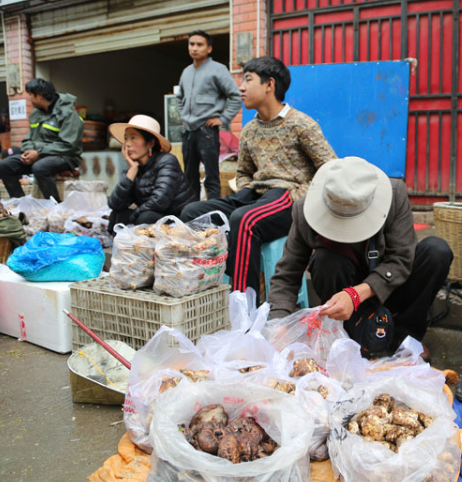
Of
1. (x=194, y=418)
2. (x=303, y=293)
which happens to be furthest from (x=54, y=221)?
(x=194, y=418)

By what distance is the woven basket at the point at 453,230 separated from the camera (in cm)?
304

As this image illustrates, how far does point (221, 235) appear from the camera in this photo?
8.43 feet

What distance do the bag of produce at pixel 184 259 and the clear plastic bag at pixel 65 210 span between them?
2.87 meters

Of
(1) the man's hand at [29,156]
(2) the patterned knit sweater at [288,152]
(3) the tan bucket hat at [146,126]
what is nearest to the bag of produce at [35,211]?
(1) the man's hand at [29,156]

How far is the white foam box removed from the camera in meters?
2.85

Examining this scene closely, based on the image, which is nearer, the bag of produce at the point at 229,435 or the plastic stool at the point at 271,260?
the bag of produce at the point at 229,435

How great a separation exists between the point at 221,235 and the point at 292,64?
4.23m

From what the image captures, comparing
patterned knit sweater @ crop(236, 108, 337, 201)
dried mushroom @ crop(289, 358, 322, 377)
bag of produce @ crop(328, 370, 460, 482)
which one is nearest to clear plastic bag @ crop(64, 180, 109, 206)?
patterned knit sweater @ crop(236, 108, 337, 201)

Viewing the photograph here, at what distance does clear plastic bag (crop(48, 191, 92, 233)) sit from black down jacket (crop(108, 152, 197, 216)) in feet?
4.58

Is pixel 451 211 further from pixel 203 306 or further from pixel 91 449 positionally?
pixel 91 449

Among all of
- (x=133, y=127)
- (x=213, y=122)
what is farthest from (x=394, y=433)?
(x=213, y=122)

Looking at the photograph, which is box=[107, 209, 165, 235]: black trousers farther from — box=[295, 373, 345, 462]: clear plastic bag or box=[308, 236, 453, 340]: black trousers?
box=[295, 373, 345, 462]: clear plastic bag

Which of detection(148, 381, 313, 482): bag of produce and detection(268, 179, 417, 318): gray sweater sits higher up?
detection(268, 179, 417, 318): gray sweater

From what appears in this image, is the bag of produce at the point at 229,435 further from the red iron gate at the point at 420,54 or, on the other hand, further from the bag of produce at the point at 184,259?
the red iron gate at the point at 420,54
